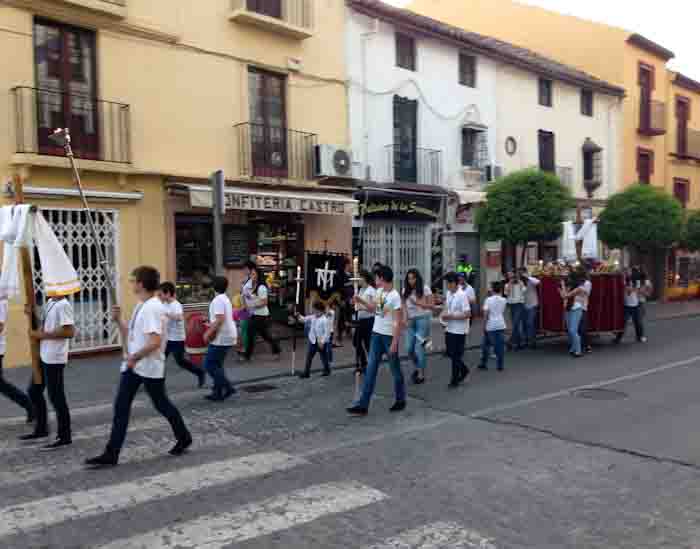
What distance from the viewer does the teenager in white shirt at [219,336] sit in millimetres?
7568

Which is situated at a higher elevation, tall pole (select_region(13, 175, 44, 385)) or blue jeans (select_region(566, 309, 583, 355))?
tall pole (select_region(13, 175, 44, 385))

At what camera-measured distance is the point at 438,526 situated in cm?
404

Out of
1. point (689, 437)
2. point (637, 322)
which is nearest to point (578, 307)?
point (637, 322)

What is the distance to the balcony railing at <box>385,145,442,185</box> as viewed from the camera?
53.0 ft

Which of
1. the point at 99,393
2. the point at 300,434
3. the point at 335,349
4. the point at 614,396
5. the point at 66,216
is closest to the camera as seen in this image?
the point at 300,434

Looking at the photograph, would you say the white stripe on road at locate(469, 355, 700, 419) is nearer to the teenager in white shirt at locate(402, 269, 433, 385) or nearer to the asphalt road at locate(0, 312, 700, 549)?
the asphalt road at locate(0, 312, 700, 549)

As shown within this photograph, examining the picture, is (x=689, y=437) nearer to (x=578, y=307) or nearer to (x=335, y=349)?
(x=578, y=307)

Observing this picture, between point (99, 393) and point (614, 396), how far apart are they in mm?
6729

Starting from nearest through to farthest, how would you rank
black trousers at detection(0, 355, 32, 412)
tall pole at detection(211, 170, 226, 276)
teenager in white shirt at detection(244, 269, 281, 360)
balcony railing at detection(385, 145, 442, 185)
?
1. black trousers at detection(0, 355, 32, 412)
2. tall pole at detection(211, 170, 226, 276)
3. teenager in white shirt at detection(244, 269, 281, 360)
4. balcony railing at detection(385, 145, 442, 185)

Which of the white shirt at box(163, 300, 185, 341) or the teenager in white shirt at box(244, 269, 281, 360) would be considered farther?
the teenager in white shirt at box(244, 269, 281, 360)

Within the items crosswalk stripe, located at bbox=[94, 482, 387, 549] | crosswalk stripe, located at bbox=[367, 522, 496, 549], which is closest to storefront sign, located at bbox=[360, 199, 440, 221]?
crosswalk stripe, located at bbox=[94, 482, 387, 549]

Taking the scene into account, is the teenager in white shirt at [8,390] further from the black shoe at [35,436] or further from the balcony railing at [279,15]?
the balcony railing at [279,15]

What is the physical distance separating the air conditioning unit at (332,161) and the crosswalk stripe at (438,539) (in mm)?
10867

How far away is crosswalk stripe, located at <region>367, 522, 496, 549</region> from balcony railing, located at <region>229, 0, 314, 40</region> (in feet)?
37.6
